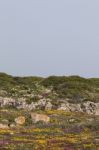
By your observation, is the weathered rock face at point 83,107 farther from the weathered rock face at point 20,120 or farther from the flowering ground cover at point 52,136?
the weathered rock face at point 20,120

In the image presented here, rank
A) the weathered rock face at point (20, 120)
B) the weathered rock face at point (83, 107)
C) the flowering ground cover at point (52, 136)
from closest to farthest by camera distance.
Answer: the flowering ground cover at point (52, 136) → the weathered rock face at point (20, 120) → the weathered rock face at point (83, 107)

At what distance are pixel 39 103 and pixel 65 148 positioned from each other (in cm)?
2787

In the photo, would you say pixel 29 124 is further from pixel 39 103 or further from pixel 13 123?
pixel 39 103

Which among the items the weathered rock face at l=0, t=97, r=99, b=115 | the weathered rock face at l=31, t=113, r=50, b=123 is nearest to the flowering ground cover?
the weathered rock face at l=31, t=113, r=50, b=123

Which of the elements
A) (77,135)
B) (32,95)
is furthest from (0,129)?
(32,95)

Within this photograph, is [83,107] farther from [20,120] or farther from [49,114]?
[20,120]

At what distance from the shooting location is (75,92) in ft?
224

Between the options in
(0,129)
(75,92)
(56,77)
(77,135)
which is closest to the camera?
(77,135)

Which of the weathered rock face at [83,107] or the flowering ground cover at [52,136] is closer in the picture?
the flowering ground cover at [52,136]

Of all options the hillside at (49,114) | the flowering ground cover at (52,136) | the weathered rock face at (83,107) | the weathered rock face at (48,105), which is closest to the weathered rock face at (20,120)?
the hillside at (49,114)

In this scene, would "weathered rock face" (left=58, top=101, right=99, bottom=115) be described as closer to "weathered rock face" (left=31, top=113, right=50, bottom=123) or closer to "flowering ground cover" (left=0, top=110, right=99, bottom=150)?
"flowering ground cover" (left=0, top=110, right=99, bottom=150)

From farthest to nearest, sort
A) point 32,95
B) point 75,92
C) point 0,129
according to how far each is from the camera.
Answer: point 75,92, point 32,95, point 0,129

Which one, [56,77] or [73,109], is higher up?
[56,77]


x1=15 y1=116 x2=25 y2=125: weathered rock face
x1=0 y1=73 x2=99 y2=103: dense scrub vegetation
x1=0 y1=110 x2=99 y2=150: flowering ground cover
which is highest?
x1=0 y1=73 x2=99 y2=103: dense scrub vegetation
